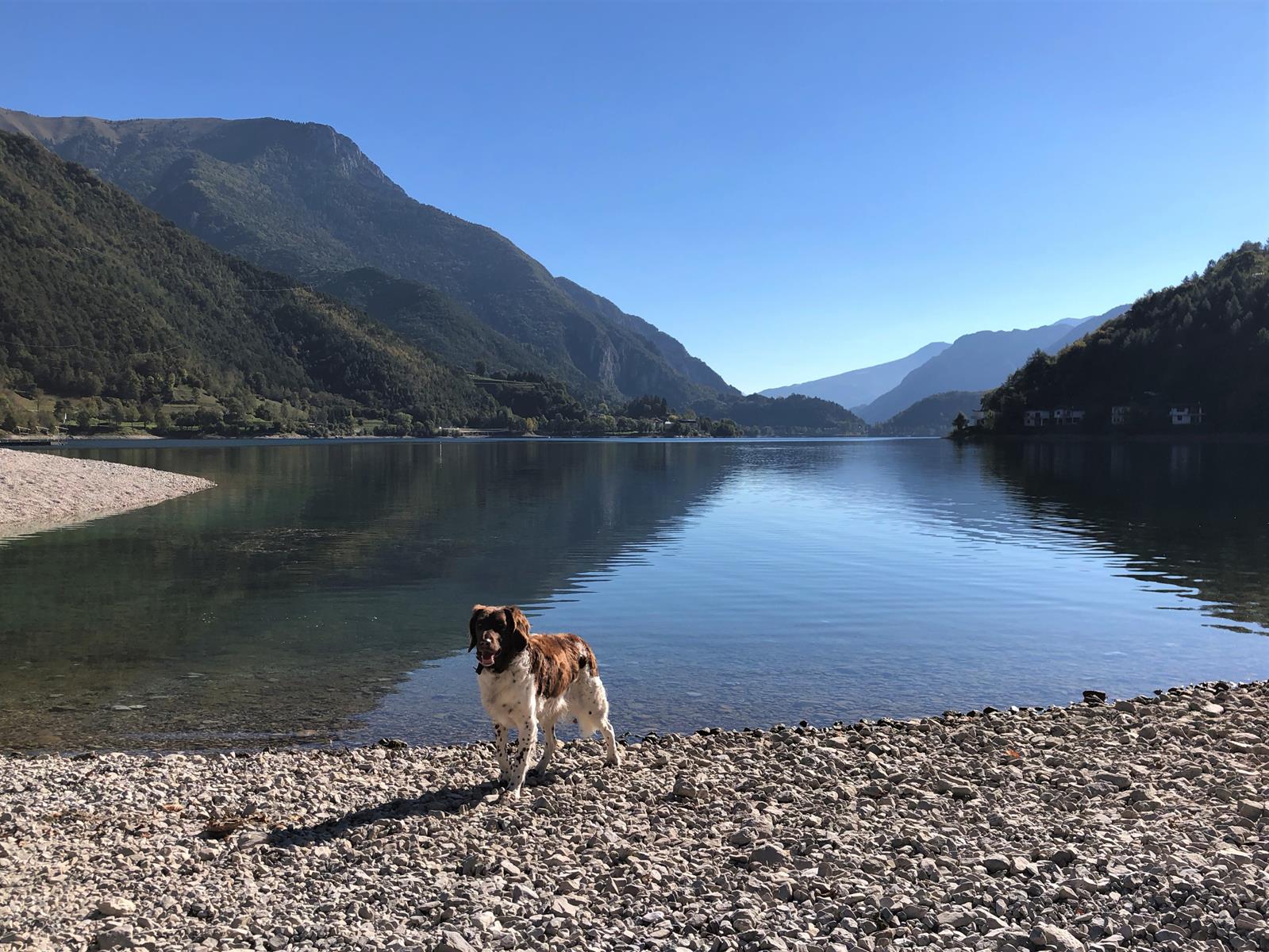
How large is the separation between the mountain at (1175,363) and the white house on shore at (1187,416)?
0.88 m

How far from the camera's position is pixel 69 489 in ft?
156

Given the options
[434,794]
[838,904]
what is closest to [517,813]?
[434,794]

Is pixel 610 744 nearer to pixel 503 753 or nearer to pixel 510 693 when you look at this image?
pixel 503 753

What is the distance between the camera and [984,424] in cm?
18188

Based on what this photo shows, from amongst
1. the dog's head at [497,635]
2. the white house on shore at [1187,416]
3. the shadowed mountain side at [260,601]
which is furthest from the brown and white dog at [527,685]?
the white house on shore at [1187,416]

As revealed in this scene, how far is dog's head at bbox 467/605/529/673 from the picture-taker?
8.04 m

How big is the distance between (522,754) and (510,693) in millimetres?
866

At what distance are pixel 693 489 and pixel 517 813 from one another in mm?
60358

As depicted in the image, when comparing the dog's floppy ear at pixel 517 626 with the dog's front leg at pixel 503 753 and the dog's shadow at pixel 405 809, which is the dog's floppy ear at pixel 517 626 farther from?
the dog's shadow at pixel 405 809

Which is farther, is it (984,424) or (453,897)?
(984,424)

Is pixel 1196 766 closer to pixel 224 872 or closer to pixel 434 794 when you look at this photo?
pixel 434 794

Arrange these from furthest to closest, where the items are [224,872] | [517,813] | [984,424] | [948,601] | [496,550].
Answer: [984,424]
[496,550]
[948,601]
[517,813]
[224,872]

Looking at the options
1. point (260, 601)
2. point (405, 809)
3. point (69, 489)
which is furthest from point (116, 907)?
point (69, 489)

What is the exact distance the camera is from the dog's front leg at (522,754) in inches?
341
